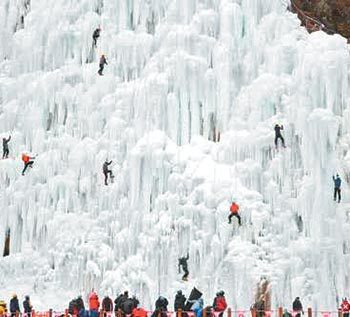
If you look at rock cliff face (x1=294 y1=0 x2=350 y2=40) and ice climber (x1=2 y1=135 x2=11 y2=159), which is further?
rock cliff face (x1=294 y1=0 x2=350 y2=40)

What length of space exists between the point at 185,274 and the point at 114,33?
8632mm

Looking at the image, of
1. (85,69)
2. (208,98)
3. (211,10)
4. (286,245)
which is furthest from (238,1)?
(286,245)

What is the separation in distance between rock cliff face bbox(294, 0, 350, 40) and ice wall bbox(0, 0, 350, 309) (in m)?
3.32

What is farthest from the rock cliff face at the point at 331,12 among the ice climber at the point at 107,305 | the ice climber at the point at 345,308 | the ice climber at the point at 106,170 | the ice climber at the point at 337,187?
the ice climber at the point at 107,305

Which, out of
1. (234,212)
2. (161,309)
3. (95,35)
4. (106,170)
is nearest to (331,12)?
(95,35)

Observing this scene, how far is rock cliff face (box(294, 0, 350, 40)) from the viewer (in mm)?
29969

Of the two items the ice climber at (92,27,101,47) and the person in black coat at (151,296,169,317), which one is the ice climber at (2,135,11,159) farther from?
the person in black coat at (151,296,169,317)

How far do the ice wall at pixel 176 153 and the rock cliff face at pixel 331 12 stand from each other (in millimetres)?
3323

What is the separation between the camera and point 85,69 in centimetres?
2822

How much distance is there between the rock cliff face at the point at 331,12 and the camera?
29969mm

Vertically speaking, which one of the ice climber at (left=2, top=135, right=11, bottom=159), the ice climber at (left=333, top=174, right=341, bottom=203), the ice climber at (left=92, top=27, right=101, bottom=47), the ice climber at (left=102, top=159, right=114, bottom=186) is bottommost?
the ice climber at (left=333, top=174, right=341, bottom=203)

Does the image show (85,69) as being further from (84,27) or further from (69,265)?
(69,265)

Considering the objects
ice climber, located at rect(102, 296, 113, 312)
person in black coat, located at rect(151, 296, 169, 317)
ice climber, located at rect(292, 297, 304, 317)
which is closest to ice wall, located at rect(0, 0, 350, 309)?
ice climber, located at rect(292, 297, 304, 317)

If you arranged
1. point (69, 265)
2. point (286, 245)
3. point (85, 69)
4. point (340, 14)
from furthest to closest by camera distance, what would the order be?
point (340, 14) → point (85, 69) → point (69, 265) → point (286, 245)
